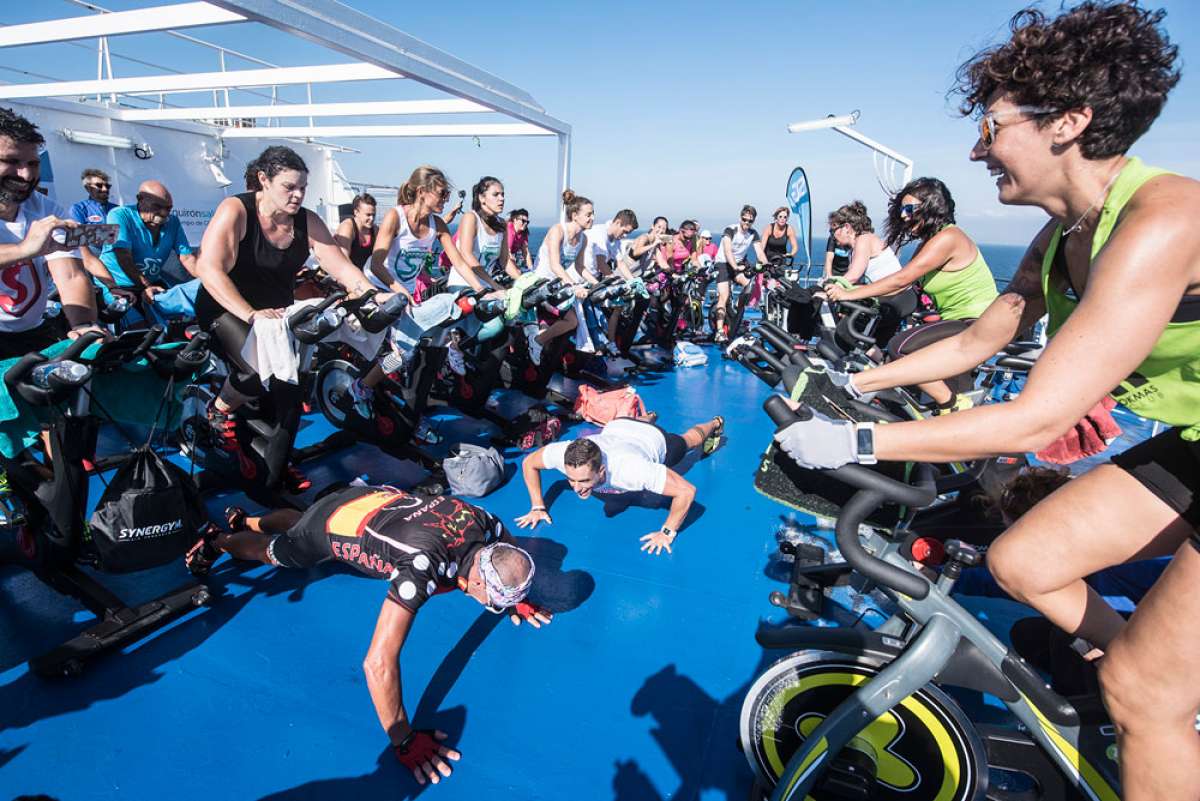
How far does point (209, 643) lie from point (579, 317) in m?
3.82

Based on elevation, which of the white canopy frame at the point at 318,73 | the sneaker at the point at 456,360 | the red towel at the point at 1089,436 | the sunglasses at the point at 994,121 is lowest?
the sneaker at the point at 456,360

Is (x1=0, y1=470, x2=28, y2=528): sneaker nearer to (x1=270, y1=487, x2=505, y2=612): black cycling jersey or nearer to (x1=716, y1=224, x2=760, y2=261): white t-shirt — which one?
(x1=270, y1=487, x2=505, y2=612): black cycling jersey

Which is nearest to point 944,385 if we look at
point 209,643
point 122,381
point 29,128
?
point 209,643

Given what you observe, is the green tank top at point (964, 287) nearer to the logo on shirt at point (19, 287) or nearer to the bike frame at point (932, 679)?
the bike frame at point (932, 679)

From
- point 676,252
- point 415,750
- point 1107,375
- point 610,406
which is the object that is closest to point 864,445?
point 1107,375

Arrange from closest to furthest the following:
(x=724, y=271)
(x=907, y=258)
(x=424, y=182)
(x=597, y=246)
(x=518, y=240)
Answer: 1. (x=424, y=182)
2. (x=597, y=246)
3. (x=518, y=240)
4. (x=724, y=271)
5. (x=907, y=258)

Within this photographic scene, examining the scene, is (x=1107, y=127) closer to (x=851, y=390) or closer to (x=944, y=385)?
→ (x=851, y=390)

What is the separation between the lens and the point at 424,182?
4.34 metres

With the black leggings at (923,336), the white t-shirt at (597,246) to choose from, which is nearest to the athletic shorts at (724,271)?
the white t-shirt at (597,246)

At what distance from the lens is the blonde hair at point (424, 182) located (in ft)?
14.2

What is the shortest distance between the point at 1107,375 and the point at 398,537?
1.99 meters

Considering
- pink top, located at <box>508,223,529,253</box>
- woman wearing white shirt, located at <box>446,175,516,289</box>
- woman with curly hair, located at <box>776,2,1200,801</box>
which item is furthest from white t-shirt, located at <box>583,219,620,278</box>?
woman with curly hair, located at <box>776,2,1200,801</box>

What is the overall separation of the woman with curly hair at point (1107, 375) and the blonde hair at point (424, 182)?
3729mm

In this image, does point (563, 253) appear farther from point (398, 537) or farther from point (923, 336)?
point (398, 537)
